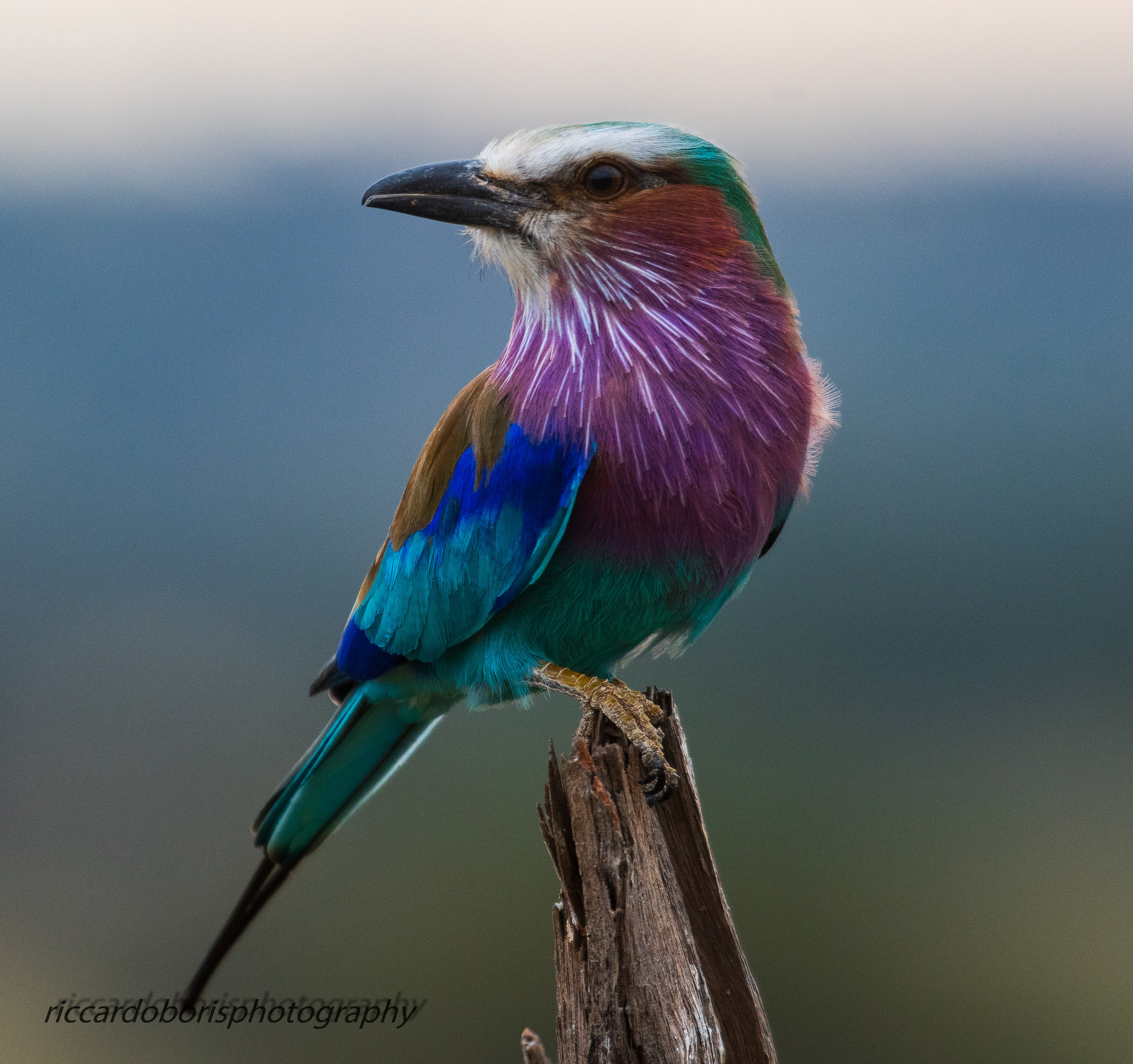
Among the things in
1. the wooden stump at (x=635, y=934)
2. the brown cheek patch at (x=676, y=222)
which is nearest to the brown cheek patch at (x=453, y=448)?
the brown cheek patch at (x=676, y=222)

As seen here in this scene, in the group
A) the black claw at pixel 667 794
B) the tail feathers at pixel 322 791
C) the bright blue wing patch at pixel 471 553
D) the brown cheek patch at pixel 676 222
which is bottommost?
the tail feathers at pixel 322 791

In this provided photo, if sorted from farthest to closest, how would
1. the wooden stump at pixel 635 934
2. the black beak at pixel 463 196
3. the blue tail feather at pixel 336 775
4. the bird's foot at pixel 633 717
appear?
the blue tail feather at pixel 336 775
the black beak at pixel 463 196
the bird's foot at pixel 633 717
the wooden stump at pixel 635 934

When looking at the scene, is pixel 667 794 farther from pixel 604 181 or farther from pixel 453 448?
pixel 604 181

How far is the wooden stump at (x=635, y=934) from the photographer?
6.97 ft

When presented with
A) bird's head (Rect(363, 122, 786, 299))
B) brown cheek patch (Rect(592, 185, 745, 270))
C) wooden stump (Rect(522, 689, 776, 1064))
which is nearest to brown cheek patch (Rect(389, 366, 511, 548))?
bird's head (Rect(363, 122, 786, 299))

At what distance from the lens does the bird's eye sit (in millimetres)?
2359

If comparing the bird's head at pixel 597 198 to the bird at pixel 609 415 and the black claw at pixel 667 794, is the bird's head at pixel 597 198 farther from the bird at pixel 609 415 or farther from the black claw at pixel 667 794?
the black claw at pixel 667 794

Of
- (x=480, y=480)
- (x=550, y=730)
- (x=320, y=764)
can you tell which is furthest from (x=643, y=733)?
(x=550, y=730)

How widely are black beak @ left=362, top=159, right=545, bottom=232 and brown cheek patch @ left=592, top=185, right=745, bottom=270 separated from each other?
18 centimetres

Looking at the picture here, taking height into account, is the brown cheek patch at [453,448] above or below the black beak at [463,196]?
below

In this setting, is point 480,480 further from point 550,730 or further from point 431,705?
point 550,730

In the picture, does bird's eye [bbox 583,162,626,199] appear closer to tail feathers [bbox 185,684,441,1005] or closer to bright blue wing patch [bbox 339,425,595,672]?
bright blue wing patch [bbox 339,425,595,672]

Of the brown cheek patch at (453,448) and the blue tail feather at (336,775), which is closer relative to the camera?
the brown cheek patch at (453,448)

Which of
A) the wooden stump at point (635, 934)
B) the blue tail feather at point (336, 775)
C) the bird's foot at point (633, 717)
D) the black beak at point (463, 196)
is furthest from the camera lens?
the blue tail feather at point (336, 775)
